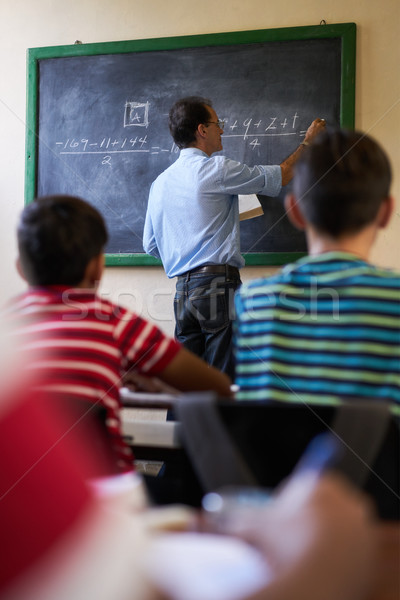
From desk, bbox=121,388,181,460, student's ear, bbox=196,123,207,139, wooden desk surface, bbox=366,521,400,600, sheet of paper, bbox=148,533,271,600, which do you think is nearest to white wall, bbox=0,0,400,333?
student's ear, bbox=196,123,207,139

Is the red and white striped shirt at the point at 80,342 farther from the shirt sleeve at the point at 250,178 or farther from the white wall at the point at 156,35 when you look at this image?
the white wall at the point at 156,35

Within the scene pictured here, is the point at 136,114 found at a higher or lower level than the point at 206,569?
higher

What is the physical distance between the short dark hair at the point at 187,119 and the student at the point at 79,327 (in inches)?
80.4

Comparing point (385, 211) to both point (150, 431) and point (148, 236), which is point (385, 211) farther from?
point (148, 236)

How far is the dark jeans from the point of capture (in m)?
3.17

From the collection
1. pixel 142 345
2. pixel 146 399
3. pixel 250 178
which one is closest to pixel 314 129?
pixel 250 178

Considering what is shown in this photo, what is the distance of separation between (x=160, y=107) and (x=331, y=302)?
2721 millimetres

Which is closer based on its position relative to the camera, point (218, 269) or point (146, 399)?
point (146, 399)

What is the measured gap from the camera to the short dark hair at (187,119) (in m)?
3.37

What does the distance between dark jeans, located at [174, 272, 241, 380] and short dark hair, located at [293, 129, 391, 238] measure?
1818 millimetres

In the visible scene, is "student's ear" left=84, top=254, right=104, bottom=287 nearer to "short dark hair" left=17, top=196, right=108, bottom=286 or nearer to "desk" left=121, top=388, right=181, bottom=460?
"short dark hair" left=17, top=196, right=108, bottom=286

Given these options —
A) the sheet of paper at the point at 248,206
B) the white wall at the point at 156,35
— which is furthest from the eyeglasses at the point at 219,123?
the white wall at the point at 156,35

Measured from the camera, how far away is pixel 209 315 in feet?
10.4

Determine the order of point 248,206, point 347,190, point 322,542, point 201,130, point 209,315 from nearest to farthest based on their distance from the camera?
point 322,542 → point 347,190 → point 209,315 → point 201,130 → point 248,206
